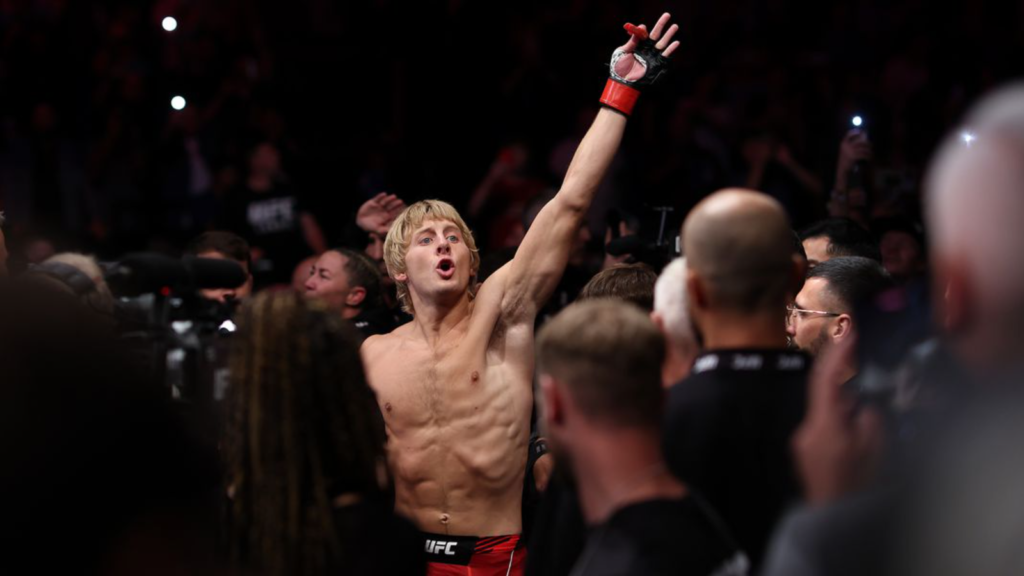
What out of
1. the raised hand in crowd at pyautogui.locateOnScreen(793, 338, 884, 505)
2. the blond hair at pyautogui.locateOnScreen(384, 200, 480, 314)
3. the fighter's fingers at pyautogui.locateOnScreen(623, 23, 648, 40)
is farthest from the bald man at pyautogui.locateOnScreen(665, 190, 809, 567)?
the blond hair at pyautogui.locateOnScreen(384, 200, 480, 314)

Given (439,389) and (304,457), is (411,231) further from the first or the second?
(304,457)

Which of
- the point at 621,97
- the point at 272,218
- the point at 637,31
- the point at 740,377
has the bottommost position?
the point at 740,377

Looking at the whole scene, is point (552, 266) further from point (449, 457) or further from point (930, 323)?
point (930, 323)

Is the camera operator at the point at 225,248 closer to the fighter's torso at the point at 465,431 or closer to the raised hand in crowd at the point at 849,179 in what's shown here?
the fighter's torso at the point at 465,431

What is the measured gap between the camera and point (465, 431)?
440cm

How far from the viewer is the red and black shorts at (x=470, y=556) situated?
14.3ft

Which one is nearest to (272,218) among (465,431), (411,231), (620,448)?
(411,231)

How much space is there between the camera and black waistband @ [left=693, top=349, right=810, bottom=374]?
258 centimetres

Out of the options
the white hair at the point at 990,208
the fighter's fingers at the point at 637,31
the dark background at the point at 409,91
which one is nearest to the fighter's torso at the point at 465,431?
the fighter's fingers at the point at 637,31

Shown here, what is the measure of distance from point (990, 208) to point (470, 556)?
2932mm

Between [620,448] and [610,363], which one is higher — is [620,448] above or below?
below

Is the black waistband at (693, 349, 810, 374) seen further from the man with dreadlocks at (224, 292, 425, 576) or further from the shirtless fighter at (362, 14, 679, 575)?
the shirtless fighter at (362, 14, 679, 575)

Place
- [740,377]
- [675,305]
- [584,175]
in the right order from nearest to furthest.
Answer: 1. [740,377]
2. [675,305]
3. [584,175]

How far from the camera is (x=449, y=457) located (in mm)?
4402
